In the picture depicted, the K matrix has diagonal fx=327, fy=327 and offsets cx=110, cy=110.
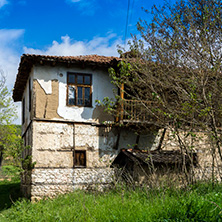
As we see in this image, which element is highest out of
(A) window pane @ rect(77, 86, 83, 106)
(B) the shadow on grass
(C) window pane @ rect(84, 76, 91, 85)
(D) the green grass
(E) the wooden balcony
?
(C) window pane @ rect(84, 76, 91, 85)

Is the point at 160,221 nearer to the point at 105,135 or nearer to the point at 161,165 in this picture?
the point at 161,165

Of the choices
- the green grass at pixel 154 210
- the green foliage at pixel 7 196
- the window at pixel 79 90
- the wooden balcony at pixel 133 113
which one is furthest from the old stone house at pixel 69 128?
the green grass at pixel 154 210

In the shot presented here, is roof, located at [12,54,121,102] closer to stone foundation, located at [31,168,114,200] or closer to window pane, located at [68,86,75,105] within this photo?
window pane, located at [68,86,75,105]


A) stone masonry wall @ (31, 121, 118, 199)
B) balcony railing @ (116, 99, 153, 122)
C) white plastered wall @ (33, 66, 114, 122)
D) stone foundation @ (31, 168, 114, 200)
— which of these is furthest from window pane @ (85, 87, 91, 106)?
stone foundation @ (31, 168, 114, 200)

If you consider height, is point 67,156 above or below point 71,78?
below

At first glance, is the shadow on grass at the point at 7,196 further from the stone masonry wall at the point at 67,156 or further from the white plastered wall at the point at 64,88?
the white plastered wall at the point at 64,88

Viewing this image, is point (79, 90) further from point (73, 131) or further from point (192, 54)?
point (192, 54)

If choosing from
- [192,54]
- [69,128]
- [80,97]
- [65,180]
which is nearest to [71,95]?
[80,97]

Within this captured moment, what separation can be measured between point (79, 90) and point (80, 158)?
9.55ft

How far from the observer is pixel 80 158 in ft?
45.2

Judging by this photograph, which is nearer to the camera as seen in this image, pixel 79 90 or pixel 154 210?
pixel 154 210

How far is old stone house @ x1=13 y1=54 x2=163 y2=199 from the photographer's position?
13273 mm

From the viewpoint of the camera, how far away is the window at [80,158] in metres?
13.7

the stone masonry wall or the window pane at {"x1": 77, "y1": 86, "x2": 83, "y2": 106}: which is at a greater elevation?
the window pane at {"x1": 77, "y1": 86, "x2": 83, "y2": 106}
